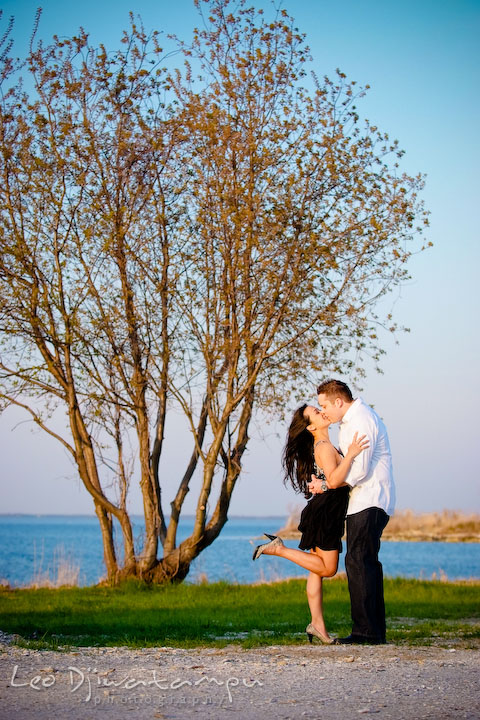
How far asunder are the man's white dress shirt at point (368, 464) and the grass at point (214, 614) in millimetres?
1770

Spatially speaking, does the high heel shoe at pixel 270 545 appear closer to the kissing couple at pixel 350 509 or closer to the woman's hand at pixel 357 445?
the kissing couple at pixel 350 509

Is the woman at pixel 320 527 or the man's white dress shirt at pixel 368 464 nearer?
the man's white dress shirt at pixel 368 464

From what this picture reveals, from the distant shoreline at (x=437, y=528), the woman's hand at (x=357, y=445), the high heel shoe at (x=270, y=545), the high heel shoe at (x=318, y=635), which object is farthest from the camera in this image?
the distant shoreline at (x=437, y=528)

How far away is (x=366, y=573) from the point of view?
7922 mm

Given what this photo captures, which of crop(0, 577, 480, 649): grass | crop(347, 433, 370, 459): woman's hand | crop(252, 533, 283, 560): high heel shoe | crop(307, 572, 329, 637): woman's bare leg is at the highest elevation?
crop(347, 433, 370, 459): woman's hand

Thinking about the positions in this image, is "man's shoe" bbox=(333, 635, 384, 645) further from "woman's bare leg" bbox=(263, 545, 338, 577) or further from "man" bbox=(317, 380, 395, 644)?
"woman's bare leg" bbox=(263, 545, 338, 577)

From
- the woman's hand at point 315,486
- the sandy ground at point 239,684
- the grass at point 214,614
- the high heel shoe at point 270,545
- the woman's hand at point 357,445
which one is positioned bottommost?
the grass at point 214,614

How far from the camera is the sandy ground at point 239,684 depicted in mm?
4992

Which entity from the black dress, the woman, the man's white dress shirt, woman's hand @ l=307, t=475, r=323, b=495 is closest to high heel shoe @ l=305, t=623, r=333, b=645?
the woman

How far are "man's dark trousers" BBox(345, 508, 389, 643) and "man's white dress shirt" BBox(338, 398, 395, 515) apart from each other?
104mm

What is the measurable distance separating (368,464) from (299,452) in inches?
38.3

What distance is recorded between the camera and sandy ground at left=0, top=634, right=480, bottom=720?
499 cm

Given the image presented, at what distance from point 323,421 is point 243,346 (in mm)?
7727

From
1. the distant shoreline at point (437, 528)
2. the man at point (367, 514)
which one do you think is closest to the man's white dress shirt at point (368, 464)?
the man at point (367, 514)
